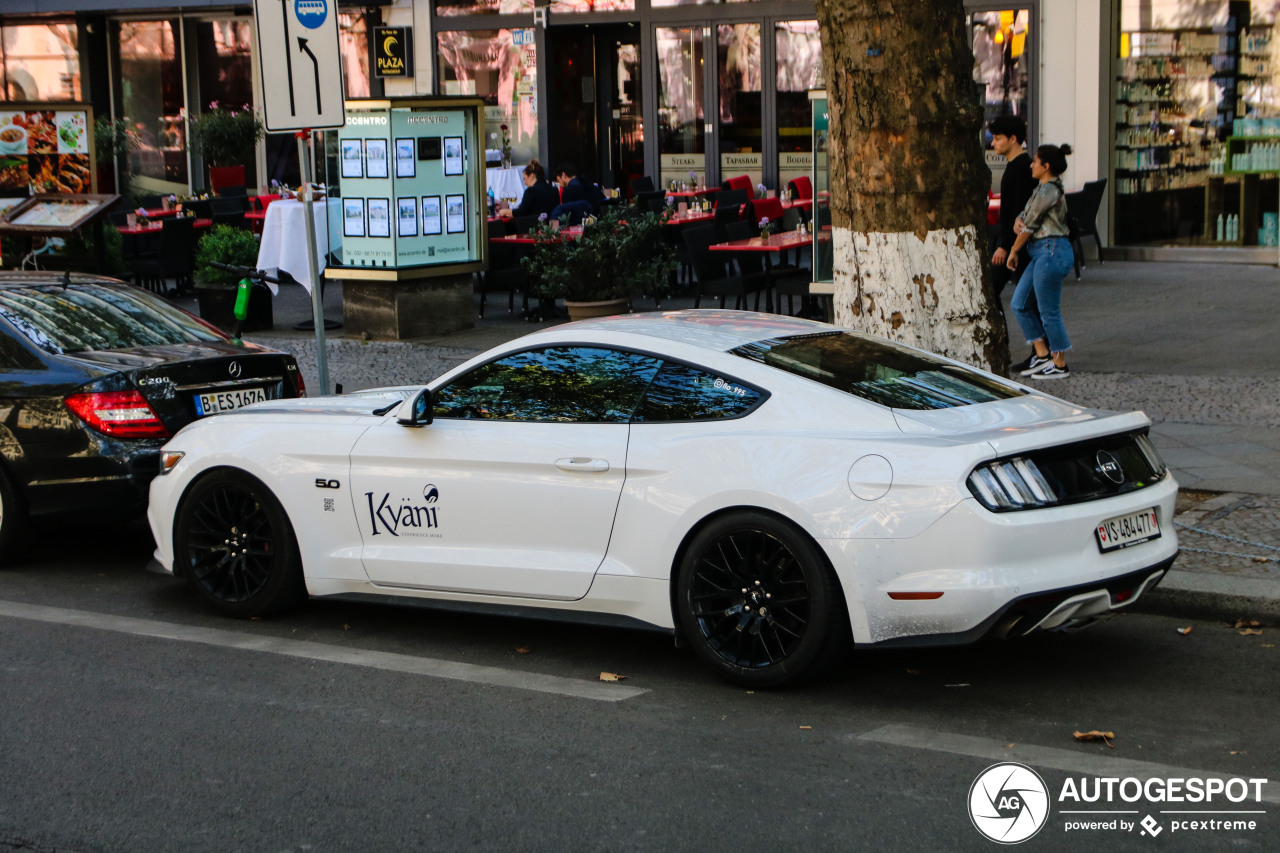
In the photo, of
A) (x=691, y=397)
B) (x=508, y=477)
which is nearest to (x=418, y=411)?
(x=508, y=477)

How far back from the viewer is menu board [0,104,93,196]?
15.2m

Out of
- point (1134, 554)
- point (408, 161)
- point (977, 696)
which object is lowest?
point (977, 696)

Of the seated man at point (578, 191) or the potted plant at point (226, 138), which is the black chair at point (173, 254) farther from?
the potted plant at point (226, 138)

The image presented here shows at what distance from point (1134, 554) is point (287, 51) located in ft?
19.6

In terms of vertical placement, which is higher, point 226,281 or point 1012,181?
point 1012,181

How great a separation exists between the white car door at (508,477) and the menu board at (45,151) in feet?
33.9

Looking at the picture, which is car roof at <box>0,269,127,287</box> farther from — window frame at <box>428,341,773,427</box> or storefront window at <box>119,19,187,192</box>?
storefront window at <box>119,19,187,192</box>

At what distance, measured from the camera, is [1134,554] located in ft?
17.8

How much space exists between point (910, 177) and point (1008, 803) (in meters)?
4.03

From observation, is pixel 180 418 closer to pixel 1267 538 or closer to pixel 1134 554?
pixel 1134 554

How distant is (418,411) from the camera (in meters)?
6.21

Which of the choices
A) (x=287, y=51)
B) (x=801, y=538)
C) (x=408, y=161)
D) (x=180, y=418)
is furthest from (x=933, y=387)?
(x=408, y=161)

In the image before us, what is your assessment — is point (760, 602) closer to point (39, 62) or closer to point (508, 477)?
point (508, 477)

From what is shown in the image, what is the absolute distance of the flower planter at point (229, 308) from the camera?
15664mm
